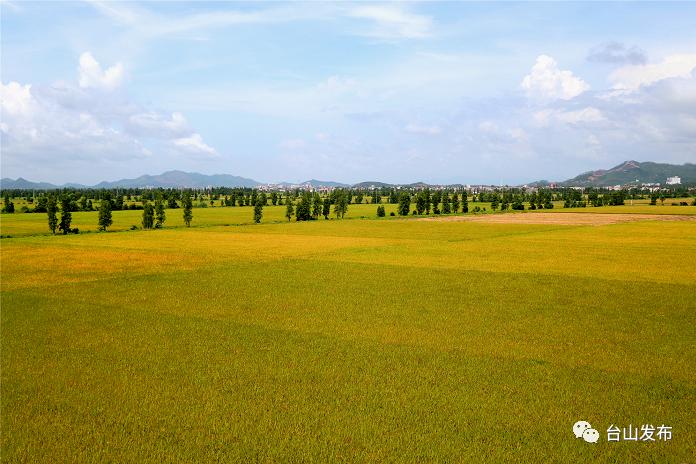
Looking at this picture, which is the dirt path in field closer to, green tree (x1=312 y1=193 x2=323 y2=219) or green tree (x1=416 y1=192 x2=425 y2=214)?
green tree (x1=312 y1=193 x2=323 y2=219)

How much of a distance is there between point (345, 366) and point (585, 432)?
6662mm

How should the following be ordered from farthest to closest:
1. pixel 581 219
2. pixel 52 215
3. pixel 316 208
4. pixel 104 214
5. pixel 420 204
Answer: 1. pixel 420 204
2. pixel 316 208
3. pixel 581 219
4. pixel 104 214
5. pixel 52 215

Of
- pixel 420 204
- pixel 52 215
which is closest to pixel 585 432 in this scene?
pixel 52 215

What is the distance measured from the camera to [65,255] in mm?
47062

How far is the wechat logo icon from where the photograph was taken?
1088 cm

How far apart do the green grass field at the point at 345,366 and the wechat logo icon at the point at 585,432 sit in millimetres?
195

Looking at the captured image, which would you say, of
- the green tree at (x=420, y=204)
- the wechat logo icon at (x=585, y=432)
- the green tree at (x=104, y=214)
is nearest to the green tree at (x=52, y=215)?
the green tree at (x=104, y=214)

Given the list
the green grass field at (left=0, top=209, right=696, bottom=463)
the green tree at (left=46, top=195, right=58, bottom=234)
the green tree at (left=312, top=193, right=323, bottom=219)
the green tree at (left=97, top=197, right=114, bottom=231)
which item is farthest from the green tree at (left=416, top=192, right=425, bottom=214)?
the green grass field at (left=0, top=209, right=696, bottom=463)

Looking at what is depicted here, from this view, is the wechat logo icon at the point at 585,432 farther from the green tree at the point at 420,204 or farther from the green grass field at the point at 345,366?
the green tree at the point at 420,204

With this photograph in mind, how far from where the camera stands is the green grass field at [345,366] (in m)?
10.8

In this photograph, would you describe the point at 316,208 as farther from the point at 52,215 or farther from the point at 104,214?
the point at 52,215

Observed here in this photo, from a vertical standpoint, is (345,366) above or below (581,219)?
below

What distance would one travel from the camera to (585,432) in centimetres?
1107

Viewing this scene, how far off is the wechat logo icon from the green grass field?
19 centimetres
